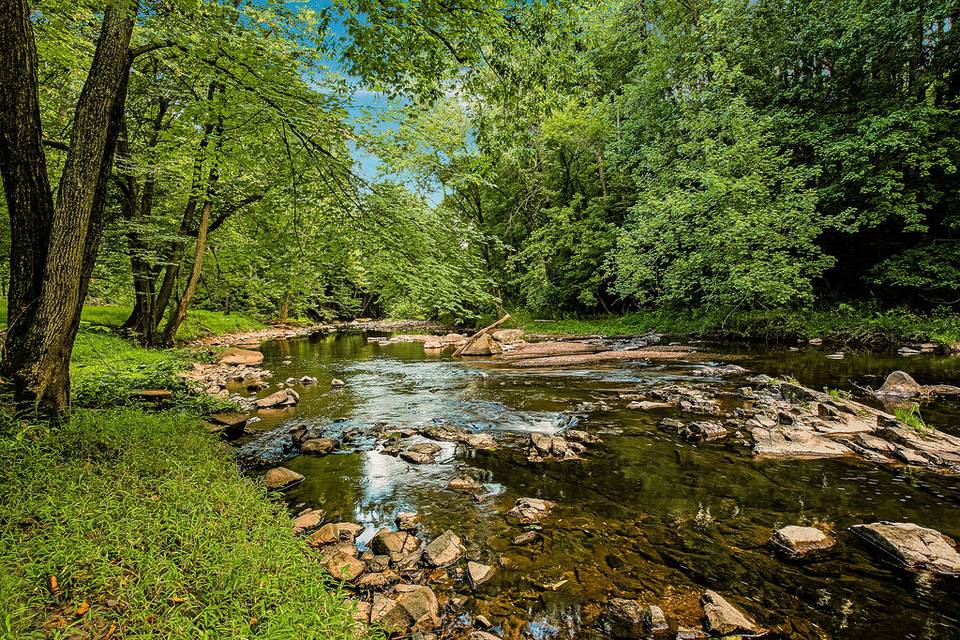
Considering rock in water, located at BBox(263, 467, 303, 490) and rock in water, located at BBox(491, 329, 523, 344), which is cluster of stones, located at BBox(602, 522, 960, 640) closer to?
rock in water, located at BBox(263, 467, 303, 490)

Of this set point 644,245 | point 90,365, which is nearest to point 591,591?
point 90,365

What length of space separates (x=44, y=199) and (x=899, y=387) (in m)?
15.4

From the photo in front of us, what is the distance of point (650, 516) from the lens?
4637mm

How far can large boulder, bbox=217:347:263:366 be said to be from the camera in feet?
52.6

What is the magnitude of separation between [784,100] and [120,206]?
96.5ft

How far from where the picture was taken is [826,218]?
16406 millimetres

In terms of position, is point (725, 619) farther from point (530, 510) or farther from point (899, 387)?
point (899, 387)

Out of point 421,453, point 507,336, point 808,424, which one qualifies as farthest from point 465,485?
point 507,336

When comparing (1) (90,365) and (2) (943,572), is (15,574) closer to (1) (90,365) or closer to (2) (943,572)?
(2) (943,572)

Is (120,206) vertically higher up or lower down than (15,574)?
higher up

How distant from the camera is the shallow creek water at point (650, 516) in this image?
3.24 meters

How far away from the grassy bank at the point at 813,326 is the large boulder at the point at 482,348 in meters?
7.11

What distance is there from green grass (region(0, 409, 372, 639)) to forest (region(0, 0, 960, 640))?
36 millimetres

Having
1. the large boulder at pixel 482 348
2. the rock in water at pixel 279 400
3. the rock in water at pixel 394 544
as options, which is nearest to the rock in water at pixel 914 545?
the rock in water at pixel 394 544
